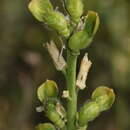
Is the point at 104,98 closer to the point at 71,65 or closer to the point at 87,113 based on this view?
the point at 87,113

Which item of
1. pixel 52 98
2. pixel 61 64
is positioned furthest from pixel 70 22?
pixel 52 98

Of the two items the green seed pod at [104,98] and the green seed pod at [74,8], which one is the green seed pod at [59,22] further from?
the green seed pod at [104,98]

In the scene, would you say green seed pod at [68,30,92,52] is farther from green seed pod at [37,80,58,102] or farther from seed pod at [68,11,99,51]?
green seed pod at [37,80,58,102]

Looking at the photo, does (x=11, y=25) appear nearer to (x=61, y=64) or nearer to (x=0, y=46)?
(x=0, y=46)

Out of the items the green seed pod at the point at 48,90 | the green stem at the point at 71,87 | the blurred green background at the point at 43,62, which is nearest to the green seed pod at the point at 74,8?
the green stem at the point at 71,87

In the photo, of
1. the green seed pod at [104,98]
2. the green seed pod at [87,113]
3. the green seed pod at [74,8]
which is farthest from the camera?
the green seed pod at [104,98]
